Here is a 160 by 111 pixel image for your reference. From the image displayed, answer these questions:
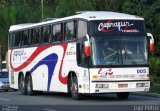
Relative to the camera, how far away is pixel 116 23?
25.4 m

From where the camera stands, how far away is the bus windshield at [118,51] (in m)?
24.7

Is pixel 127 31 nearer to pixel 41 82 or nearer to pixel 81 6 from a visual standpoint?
pixel 41 82

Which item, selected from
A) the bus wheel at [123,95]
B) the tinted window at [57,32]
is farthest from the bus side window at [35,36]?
the bus wheel at [123,95]

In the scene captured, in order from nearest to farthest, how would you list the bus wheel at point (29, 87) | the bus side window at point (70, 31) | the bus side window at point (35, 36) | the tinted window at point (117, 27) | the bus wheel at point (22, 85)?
the tinted window at point (117, 27), the bus side window at point (70, 31), the bus side window at point (35, 36), the bus wheel at point (29, 87), the bus wheel at point (22, 85)

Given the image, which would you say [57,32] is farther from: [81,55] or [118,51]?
[118,51]

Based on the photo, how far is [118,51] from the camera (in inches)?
976

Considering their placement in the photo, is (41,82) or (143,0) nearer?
(41,82)

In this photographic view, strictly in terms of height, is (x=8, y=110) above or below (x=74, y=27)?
below

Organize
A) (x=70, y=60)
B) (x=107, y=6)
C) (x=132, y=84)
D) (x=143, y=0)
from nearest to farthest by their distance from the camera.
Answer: (x=132, y=84) < (x=70, y=60) < (x=143, y=0) < (x=107, y=6)

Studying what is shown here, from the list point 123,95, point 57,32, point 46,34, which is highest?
point 57,32

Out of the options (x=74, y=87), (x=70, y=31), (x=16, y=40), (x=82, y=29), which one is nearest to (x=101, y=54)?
(x=82, y=29)

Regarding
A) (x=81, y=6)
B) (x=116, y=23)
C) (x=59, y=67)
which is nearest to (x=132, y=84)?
(x=116, y=23)

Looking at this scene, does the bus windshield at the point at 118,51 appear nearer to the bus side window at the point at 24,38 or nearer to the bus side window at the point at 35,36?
the bus side window at the point at 35,36

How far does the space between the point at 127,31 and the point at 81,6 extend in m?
27.8
